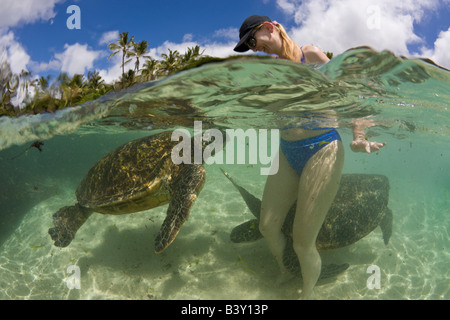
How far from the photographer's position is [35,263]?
6.41 meters

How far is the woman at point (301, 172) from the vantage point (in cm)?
332

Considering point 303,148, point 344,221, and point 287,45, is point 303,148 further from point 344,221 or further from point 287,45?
point 344,221

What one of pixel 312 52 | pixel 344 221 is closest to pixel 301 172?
pixel 312 52

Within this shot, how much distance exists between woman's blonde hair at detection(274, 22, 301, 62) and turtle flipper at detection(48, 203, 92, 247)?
587 cm

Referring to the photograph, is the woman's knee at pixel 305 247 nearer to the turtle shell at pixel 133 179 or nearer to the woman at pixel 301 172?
the woman at pixel 301 172

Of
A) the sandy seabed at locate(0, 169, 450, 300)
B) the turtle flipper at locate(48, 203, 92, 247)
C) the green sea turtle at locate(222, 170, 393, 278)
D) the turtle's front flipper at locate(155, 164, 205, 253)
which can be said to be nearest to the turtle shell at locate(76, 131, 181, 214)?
the turtle's front flipper at locate(155, 164, 205, 253)

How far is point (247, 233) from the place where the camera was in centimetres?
564

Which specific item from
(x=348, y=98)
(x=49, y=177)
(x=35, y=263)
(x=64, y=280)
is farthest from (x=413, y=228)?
(x=49, y=177)

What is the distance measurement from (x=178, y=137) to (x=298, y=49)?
357 cm

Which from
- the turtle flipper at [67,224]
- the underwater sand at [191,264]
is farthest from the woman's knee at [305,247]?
the turtle flipper at [67,224]

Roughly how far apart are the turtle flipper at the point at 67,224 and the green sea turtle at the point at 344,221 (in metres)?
3.96

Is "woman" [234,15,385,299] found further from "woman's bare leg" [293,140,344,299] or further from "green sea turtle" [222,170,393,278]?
"green sea turtle" [222,170,393,278]
